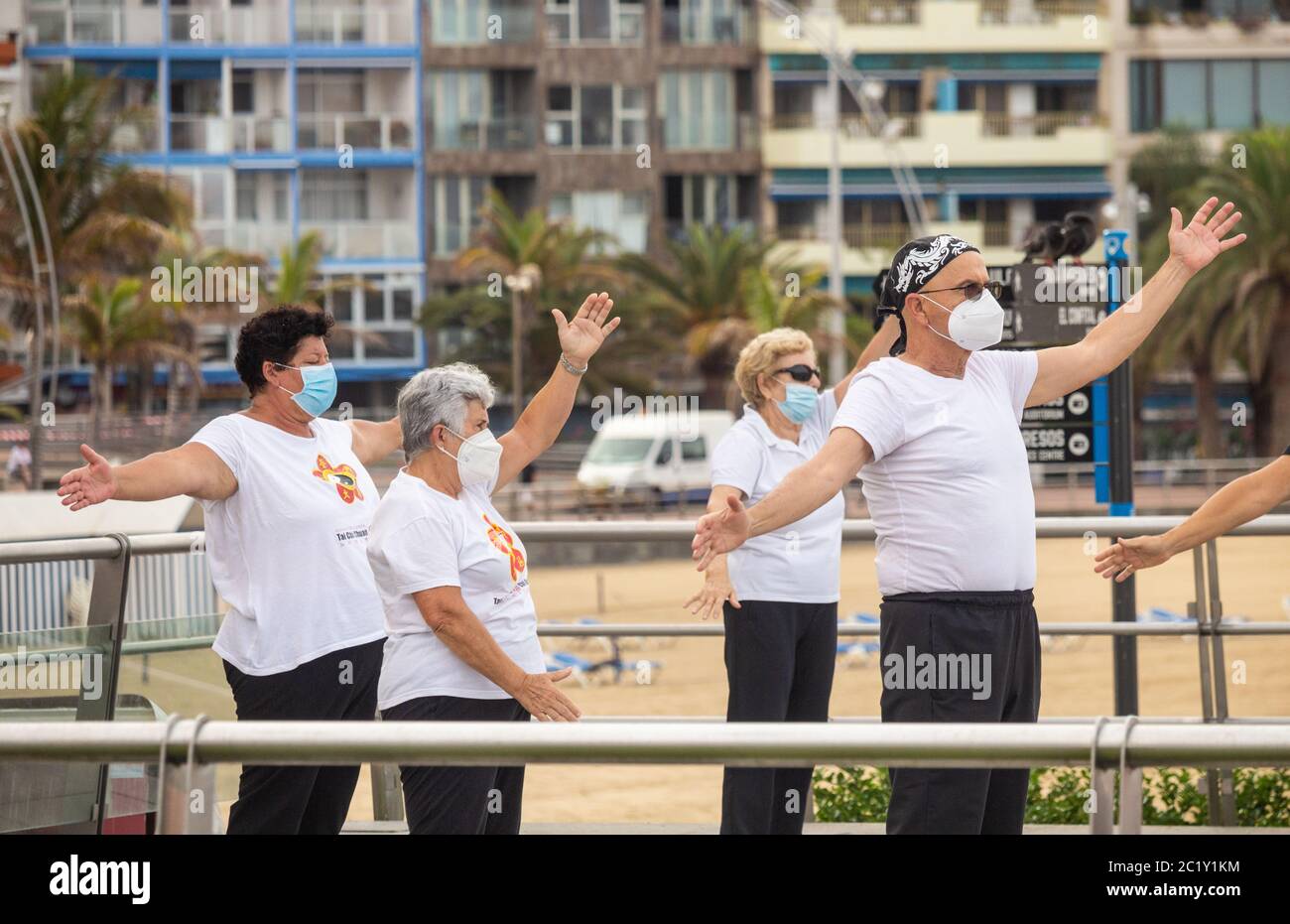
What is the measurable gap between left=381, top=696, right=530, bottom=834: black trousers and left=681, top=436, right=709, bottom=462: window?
32.8 m

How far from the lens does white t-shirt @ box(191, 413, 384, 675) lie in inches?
179

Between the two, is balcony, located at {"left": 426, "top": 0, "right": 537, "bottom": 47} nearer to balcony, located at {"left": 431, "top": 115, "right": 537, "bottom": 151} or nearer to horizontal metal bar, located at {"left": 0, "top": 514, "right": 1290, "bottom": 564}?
balcony, located at {"left": 431, "top": 115, "right": 537, "bottom": 151}

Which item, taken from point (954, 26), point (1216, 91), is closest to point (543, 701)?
point (954, 26)

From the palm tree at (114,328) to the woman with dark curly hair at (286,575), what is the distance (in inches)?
1454

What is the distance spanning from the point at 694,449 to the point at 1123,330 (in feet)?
108

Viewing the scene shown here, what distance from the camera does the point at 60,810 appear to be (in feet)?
16.8

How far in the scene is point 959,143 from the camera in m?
51.0

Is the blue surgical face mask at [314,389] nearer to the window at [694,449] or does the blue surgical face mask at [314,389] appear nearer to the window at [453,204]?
the window at [694,449]

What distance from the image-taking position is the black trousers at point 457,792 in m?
4.03

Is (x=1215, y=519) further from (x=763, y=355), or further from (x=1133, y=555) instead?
(x=763, y=355)

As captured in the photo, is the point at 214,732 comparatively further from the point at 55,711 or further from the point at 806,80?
the point at 806,80

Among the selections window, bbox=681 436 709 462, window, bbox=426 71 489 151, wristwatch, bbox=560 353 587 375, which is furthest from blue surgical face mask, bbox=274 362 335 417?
window, bbox=426 71 489 151
